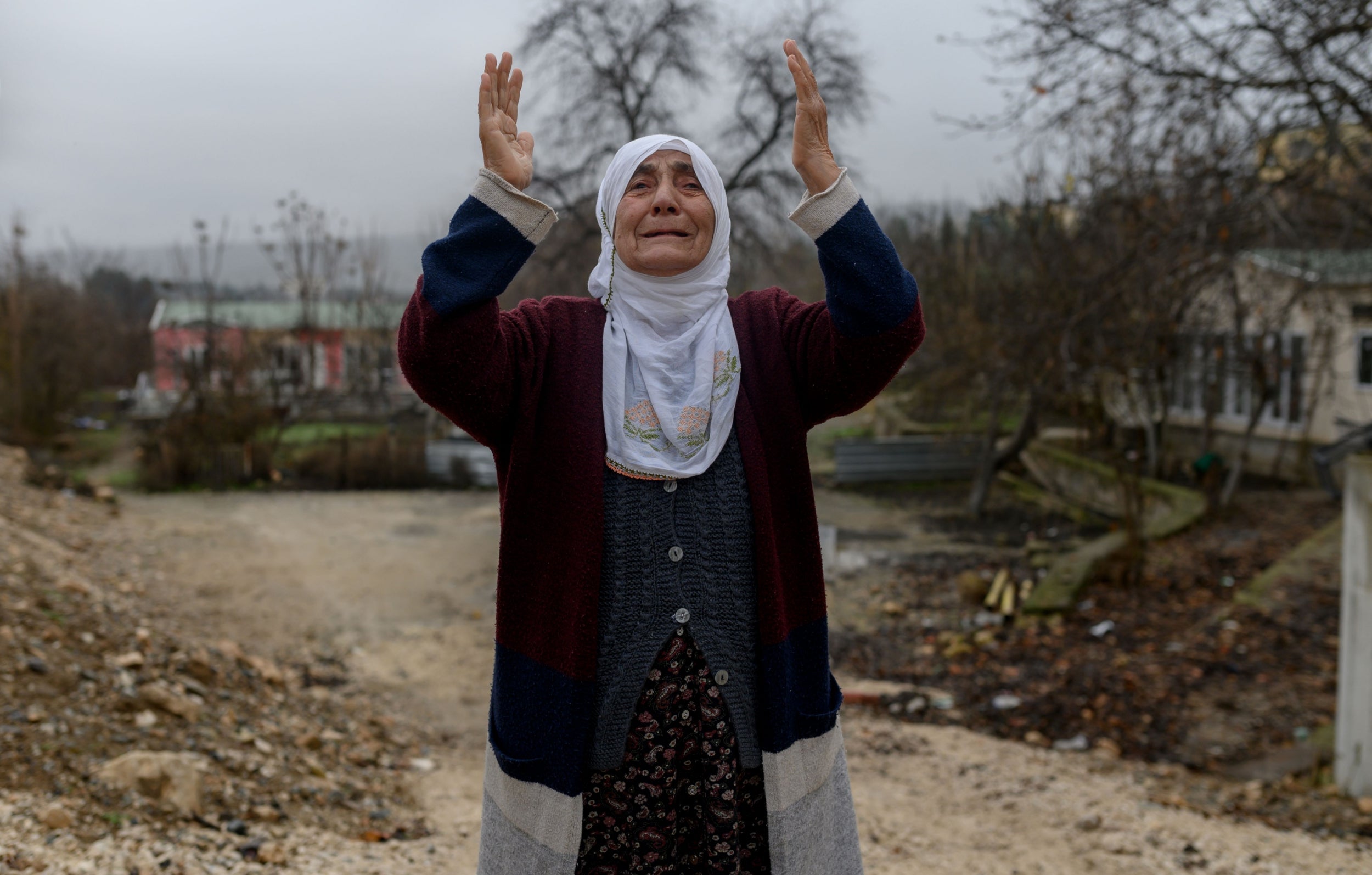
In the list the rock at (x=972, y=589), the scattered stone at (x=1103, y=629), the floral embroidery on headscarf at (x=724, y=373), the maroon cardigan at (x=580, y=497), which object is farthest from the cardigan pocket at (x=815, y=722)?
the rock at (x=972, y=589)

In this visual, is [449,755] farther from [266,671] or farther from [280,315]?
[280,315]

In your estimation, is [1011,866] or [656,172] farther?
[1011,866]

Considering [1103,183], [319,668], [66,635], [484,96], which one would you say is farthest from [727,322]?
[1103,183]

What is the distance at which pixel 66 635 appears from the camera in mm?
4734

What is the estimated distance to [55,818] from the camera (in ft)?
10.0

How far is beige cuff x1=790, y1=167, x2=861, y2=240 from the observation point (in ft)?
5.48

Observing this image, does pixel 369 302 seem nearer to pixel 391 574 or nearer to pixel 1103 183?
pixel 391 574

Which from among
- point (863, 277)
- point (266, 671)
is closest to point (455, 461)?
point (266, 671)

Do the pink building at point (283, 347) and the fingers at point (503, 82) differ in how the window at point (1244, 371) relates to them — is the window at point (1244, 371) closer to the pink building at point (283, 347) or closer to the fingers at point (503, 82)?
the fingers at point (503, 82)

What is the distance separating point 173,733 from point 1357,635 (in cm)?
531

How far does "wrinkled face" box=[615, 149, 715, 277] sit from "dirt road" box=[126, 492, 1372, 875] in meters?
2.58

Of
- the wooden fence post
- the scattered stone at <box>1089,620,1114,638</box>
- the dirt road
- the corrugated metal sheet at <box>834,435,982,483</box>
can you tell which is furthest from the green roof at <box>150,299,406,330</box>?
the wooden fence post

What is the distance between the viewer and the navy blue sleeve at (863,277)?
1.64m

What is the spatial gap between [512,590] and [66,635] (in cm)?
410
